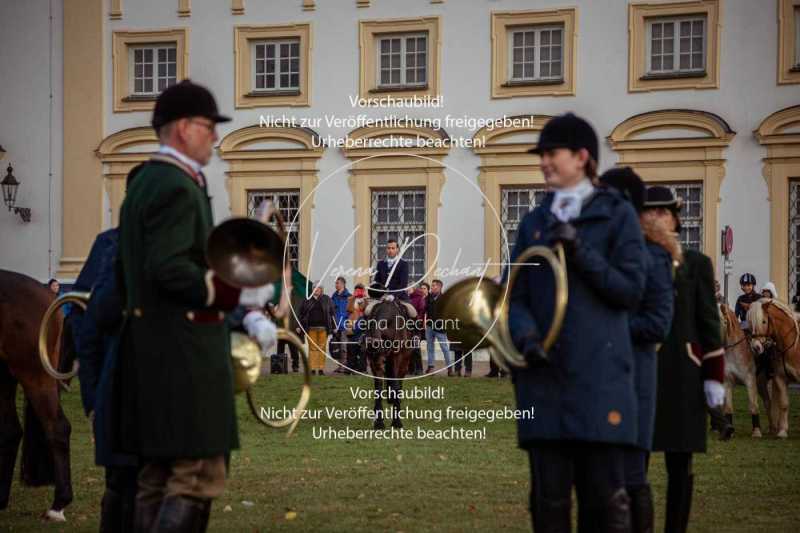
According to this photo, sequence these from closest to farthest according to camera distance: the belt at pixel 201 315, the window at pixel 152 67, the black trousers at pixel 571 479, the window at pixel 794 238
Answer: the belt at pixel 201 315 → the black trousers at pixel 571 479 → the window at pixel 794 238 → the window at pixel 152 67

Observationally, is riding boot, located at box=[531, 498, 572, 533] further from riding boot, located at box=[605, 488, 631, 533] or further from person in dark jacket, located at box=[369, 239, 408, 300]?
person in dark jacket, located at box=[369, 239, 408, 300]

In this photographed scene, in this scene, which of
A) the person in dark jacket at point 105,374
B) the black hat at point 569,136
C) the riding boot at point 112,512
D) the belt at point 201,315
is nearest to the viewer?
the belt at point 201,315

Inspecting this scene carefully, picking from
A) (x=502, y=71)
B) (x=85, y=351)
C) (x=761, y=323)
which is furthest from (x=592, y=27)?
(x=85, y=351)

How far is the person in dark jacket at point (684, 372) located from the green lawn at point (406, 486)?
2092 millimetres

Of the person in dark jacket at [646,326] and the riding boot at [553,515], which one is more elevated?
the person in dark jacket at [646,326]

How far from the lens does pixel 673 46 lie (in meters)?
34.4

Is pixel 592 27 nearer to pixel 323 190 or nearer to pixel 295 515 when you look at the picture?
pixel 323 190

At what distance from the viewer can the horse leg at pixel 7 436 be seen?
11.2 m

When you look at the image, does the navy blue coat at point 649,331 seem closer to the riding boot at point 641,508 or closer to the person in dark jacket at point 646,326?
the person in dark jacket at point 646,326

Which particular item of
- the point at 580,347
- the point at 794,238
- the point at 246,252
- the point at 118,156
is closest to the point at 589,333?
the point at 580,347

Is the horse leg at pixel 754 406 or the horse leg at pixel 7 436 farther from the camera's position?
the horse leg at pixel 754 406

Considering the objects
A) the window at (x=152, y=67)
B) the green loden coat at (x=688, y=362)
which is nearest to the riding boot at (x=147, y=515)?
the green loden coat at (x=688, y=362)

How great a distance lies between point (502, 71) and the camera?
35156 millimetres

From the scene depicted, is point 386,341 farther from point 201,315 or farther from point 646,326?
point 201,315
